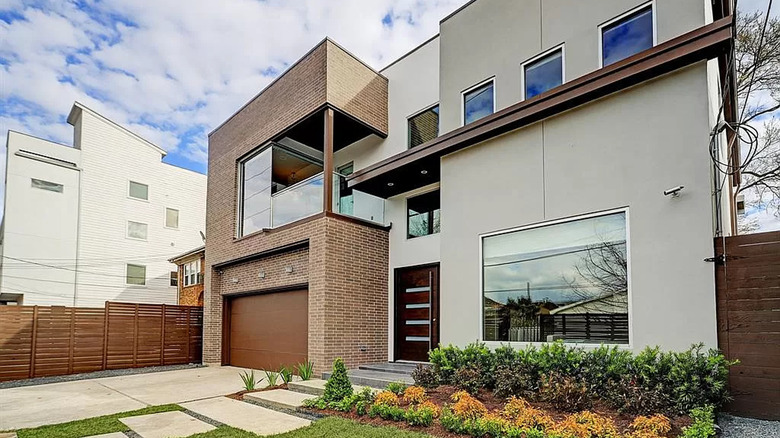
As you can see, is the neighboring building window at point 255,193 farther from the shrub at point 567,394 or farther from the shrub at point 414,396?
the shrub at point 567,394

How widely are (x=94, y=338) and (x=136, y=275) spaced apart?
12632 millimetres

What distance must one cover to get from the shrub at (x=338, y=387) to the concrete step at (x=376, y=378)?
119 centimetres

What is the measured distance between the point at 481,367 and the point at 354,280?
425 cm

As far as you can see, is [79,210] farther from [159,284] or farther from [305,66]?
[305,66]

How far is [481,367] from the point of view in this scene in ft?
21.7

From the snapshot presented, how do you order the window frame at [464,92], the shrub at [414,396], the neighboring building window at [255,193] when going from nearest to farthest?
the shrub at [414,396]
the window frame at [464,92]
the neighboring building window at [255,193]

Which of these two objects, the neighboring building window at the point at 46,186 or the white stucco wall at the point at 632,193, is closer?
the white stucco wall at the point at 632,193

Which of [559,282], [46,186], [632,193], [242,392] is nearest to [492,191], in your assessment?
[559,282]

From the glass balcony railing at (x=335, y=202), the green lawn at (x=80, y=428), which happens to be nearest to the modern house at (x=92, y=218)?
the glass balcony railing at (x=335, y=202)

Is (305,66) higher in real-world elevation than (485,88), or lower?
higher

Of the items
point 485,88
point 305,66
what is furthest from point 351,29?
point 485,88

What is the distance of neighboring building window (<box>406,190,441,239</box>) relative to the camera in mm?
10320

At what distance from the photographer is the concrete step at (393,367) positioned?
8.66 meters

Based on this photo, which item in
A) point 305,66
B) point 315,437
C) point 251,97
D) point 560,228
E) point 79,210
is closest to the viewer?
point 315,437
